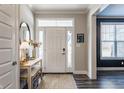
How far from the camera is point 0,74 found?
208 centimetres

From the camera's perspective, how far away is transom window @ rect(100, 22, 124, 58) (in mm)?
8203

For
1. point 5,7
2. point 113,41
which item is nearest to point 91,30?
point 113,41

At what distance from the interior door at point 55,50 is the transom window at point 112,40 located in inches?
73.1

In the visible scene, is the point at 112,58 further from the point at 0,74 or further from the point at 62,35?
the point at 0,74

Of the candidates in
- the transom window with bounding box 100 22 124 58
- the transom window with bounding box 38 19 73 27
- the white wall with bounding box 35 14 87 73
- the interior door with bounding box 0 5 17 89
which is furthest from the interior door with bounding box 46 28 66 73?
the interior door with bounding box 0 5 17 89

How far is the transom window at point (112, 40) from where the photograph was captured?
8.20 metres

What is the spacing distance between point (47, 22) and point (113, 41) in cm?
309

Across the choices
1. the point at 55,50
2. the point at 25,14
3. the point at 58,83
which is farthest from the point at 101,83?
the point at 25,14

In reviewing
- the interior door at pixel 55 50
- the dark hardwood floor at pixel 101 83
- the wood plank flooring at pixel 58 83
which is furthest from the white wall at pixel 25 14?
the dark hardwood floor at pixel 101 83

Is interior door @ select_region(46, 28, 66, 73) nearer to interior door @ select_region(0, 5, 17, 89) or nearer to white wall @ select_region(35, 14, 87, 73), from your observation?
white wall @ select_region(35, 14, 87, 73)

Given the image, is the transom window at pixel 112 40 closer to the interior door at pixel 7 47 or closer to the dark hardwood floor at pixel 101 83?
the dark hardwood floor at pixel 101 83

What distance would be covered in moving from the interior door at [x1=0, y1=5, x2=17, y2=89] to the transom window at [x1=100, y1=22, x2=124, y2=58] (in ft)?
19.7

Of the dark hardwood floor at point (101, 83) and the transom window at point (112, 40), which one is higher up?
the transom window at point (112, 40)
